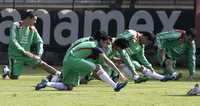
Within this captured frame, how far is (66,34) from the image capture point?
30.6 meters

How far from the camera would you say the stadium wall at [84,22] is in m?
30.1

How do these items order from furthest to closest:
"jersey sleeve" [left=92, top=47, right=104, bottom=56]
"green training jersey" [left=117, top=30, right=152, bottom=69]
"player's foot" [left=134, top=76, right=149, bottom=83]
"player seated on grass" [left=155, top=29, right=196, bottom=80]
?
1. "player seated on grass" [left=155, top=29, right=196, bottom=80]
2. "green training jersey" [left=117, top=30, right=152, bottom=69]
3. "player's foot" [left=134, top=76, right=149, bottom=83]
4. "jersey sleeve" [left=92, top=47, right=104, bottom=56]

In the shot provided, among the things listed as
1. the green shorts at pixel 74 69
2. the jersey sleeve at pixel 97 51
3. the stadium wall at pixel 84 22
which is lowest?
the stadium wall at pixel 84 22

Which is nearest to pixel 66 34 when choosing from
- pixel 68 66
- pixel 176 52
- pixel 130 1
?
pixel 130 1

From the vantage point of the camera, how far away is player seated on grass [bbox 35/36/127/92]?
15.8 metres

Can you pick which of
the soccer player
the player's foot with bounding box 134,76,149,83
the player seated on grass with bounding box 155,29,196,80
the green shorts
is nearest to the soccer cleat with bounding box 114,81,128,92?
Result: the green shorts

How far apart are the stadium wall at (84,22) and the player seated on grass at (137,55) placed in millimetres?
8134

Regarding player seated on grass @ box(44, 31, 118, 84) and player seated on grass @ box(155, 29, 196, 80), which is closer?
player seated on grass @ box(44, 31, 118, 84)

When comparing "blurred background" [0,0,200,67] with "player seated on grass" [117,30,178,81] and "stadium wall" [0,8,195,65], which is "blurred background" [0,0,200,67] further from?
"player seated on grass" [117,30,178,81]

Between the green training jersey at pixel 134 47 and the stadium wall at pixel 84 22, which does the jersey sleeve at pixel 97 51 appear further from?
the stadium wall at pixel 84 22

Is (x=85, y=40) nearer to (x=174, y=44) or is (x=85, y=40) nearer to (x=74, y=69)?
(x=74, y=69)

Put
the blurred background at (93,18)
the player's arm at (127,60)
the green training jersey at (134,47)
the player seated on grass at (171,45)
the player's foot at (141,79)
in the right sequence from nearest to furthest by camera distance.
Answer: the player's foot at (141,79)
the player's arm at (127,60)
the green training jersey at (134,47)
the player seated on grass at (171,45)
the blurred background at (93,18)

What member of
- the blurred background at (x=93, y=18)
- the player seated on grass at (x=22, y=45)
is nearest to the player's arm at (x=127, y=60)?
the player seated on grass at (x=22, y=45)

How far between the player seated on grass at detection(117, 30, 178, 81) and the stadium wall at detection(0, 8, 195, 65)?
813cm
